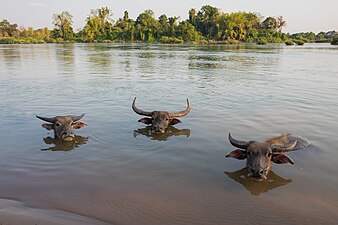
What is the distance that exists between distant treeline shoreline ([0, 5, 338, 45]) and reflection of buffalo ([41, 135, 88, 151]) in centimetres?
8232

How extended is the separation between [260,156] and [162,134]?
9.00ft

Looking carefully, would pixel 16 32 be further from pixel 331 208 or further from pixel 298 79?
pixel 331 208

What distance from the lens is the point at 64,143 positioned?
20.6ft

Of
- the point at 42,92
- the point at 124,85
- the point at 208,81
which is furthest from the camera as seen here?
the point at 208,81

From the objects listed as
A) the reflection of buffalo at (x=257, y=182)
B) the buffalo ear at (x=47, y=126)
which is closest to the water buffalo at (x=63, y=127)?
the buffalo ear at (x=47, y=126)

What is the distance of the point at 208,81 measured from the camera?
14625 millimetres

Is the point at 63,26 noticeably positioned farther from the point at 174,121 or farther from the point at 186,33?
the point at 174,121

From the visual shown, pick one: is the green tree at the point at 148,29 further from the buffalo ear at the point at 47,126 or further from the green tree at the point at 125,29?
the buffalo ear at the point at 47,126

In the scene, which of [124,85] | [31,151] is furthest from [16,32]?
[31,151]

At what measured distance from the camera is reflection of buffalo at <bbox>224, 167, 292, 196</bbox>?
4488 mm

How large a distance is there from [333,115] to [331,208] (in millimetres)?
5196

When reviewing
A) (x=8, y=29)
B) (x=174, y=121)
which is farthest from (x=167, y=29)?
(x=174, y=121)

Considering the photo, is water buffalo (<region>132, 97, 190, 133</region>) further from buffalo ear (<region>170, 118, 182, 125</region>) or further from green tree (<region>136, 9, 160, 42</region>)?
green tree (<region>136, 9, 160, 42</region>)

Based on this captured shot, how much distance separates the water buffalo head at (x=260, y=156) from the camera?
4.57 metres
